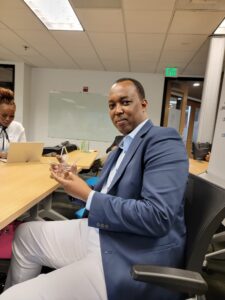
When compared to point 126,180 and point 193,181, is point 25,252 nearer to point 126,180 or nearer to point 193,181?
point 126,180

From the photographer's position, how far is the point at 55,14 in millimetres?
3137

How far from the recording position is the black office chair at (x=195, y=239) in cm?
66

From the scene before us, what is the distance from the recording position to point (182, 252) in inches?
34.9

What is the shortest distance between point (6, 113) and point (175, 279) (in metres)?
2.10

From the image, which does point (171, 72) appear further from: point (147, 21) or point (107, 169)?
point (107, 169)

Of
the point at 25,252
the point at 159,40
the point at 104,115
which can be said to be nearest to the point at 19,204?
the point at 25,252

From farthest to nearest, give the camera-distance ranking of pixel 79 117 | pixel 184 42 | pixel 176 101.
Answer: pixel 79 117 → pixel 176 101 → pixel 184 42

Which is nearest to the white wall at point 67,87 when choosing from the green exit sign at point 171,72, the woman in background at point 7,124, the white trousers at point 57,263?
the green exit sign at point 171,72

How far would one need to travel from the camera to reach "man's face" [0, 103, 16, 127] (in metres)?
2.21

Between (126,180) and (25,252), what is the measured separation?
2.16ft

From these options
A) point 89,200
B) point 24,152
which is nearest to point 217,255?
point 89,200

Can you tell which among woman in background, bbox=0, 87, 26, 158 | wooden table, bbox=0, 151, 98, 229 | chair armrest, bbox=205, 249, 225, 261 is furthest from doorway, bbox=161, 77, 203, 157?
wooden table, bbox=0, 151, 98, 229

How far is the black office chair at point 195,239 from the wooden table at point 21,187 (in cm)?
60

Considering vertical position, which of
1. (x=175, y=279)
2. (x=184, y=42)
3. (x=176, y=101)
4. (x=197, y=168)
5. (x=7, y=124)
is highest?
(x=184, y=42)
